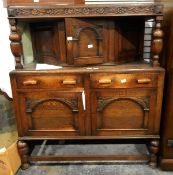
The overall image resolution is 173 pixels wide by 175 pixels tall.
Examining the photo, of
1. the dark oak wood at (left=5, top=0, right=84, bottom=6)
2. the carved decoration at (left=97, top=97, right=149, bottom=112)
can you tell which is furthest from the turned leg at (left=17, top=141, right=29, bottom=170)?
the dark oak wood at (left=5, top=0, right=84, bottom=6)

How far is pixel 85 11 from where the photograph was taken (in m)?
1.61

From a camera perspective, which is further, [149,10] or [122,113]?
[122,113]

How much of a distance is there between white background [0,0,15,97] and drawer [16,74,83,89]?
457 millimetres

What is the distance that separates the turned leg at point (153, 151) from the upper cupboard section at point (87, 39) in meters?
0.76

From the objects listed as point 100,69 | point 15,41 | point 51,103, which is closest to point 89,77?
point 100,69

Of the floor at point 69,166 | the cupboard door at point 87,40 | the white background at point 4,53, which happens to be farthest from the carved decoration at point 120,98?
the white background at point 4,53

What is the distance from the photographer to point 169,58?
1694 millimetres

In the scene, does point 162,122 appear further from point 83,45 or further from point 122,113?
point 83,45

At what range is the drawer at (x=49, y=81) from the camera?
170 centimetres

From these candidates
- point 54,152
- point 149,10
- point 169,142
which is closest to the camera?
point 149,10

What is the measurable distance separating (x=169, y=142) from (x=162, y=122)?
0.18 meters

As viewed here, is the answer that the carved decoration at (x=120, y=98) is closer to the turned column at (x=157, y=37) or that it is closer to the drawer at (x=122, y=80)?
the drawer at (x=122, y=80)

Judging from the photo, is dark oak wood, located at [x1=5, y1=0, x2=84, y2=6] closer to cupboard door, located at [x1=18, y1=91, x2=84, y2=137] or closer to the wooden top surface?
the wooden top surface

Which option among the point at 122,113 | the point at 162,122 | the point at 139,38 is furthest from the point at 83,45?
the point at 162,122
